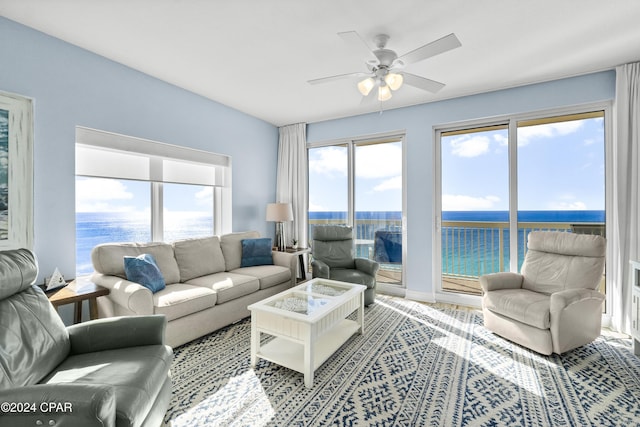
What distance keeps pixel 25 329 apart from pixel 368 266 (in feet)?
10.3

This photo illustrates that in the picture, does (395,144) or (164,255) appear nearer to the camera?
(164,255)

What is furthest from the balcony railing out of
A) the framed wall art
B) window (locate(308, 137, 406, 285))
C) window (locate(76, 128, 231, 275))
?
the framed wall art

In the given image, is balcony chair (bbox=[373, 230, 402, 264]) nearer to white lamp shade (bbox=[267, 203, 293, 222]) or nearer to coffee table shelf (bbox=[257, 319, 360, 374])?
white lamp shade (bbox=[267, 203, 293, 222])

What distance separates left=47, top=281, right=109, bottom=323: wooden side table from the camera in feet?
6.98

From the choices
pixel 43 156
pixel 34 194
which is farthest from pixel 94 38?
pixel 34 194

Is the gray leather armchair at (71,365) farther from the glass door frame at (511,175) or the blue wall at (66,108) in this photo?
the glass door frame at (511,175)

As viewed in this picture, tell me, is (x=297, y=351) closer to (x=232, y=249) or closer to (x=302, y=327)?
(x=302, y=327)

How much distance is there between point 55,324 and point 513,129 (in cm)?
458

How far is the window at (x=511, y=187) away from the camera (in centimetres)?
325

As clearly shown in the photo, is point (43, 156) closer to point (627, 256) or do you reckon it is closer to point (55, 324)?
point (55, 324)

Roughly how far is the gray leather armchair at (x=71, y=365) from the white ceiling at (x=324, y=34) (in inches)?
73.4

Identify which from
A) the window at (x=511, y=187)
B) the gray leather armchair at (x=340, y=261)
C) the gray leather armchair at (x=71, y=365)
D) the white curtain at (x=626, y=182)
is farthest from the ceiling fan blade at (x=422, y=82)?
the gray leather armchair at (x=71, y=365)

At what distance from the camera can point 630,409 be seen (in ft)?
5.85

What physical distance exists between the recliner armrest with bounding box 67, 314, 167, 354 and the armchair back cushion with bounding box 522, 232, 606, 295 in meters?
3.40
